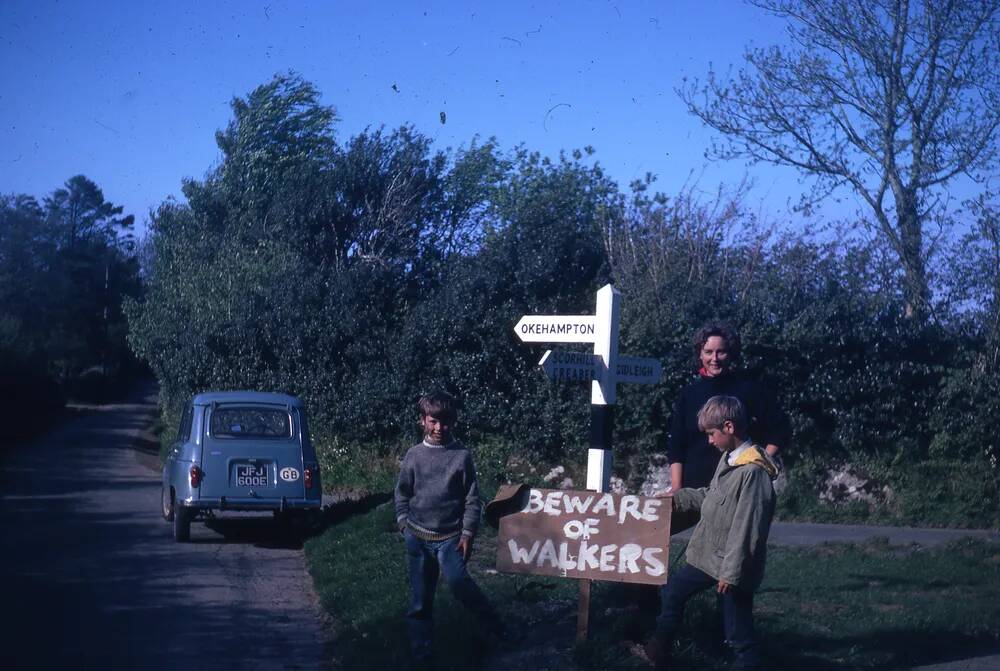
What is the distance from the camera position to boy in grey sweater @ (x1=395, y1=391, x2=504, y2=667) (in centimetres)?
610

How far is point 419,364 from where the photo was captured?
18.6 m

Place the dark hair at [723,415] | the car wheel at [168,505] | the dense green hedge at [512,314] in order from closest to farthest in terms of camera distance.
Result: the dark hair at [723,415], the car wheel at [168,505], the dense green hedge at [512,314]

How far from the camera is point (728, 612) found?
5.44 metres

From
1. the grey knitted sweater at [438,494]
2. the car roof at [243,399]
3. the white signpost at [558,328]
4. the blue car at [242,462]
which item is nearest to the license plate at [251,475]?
the blue car at [242,462]

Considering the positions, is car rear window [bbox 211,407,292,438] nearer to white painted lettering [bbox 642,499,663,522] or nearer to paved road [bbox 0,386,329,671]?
paved road [bbox 0,386,329,671]

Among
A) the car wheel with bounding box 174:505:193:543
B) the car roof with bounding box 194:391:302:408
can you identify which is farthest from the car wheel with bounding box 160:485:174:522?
the car roof with bounding box 194:391:302:408

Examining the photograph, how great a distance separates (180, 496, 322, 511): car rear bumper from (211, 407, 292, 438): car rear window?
939 millimetres

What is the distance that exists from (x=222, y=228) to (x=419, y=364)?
45.0 feet

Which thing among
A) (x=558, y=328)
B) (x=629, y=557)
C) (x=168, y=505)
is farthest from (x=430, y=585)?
(x=168, y=505)

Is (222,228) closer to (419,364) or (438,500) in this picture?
(419,364)

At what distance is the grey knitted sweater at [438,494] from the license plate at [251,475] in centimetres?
582

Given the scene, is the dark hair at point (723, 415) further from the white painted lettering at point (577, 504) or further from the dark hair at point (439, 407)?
the dark hair at point (439, 407)

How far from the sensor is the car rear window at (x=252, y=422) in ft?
40.2

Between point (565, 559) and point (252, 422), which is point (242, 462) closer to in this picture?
point (252, 422)
